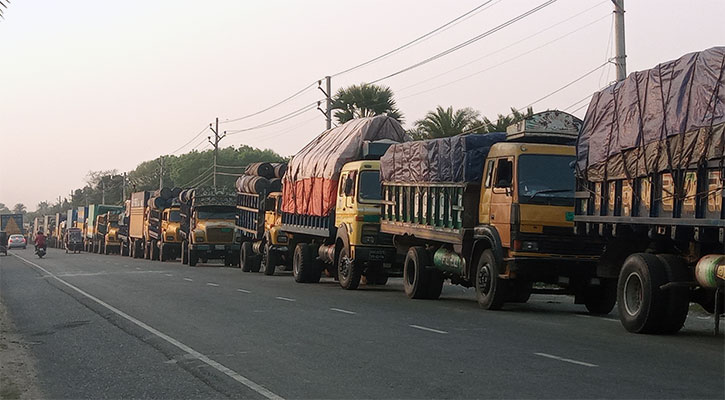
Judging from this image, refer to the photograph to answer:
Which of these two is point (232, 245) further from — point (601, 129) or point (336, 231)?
point (601, 129)

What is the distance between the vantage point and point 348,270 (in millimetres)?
24297

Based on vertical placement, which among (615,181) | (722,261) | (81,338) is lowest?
(81,338)

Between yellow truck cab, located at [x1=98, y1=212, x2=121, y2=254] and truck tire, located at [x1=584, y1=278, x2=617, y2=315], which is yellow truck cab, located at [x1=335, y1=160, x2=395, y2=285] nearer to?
truck tire, located at [x1=584, y1=278, x2=617, y2=315]

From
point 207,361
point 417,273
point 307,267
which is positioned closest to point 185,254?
point 307,267

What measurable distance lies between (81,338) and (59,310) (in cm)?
547

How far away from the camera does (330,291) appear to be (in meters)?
24.2

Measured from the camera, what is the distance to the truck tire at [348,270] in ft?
78.9

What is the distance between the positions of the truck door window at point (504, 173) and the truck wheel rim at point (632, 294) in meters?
3.87

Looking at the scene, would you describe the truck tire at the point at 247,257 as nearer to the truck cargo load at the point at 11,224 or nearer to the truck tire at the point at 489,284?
the truck tire at the point at 489,284

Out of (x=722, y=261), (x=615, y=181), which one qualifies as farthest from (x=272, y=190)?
(x=722, y=261)

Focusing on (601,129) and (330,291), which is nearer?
(601,129)

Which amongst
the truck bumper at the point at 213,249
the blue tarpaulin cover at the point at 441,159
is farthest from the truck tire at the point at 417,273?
the truck bumper at the point at 213,249

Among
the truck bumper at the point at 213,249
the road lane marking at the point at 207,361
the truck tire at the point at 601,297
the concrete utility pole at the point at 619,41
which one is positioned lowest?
the road lane marking at the point at 207,361

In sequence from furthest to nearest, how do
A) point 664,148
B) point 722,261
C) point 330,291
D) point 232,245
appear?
point 232,245 → point 330,291 → point 664,148 → point 722,261
